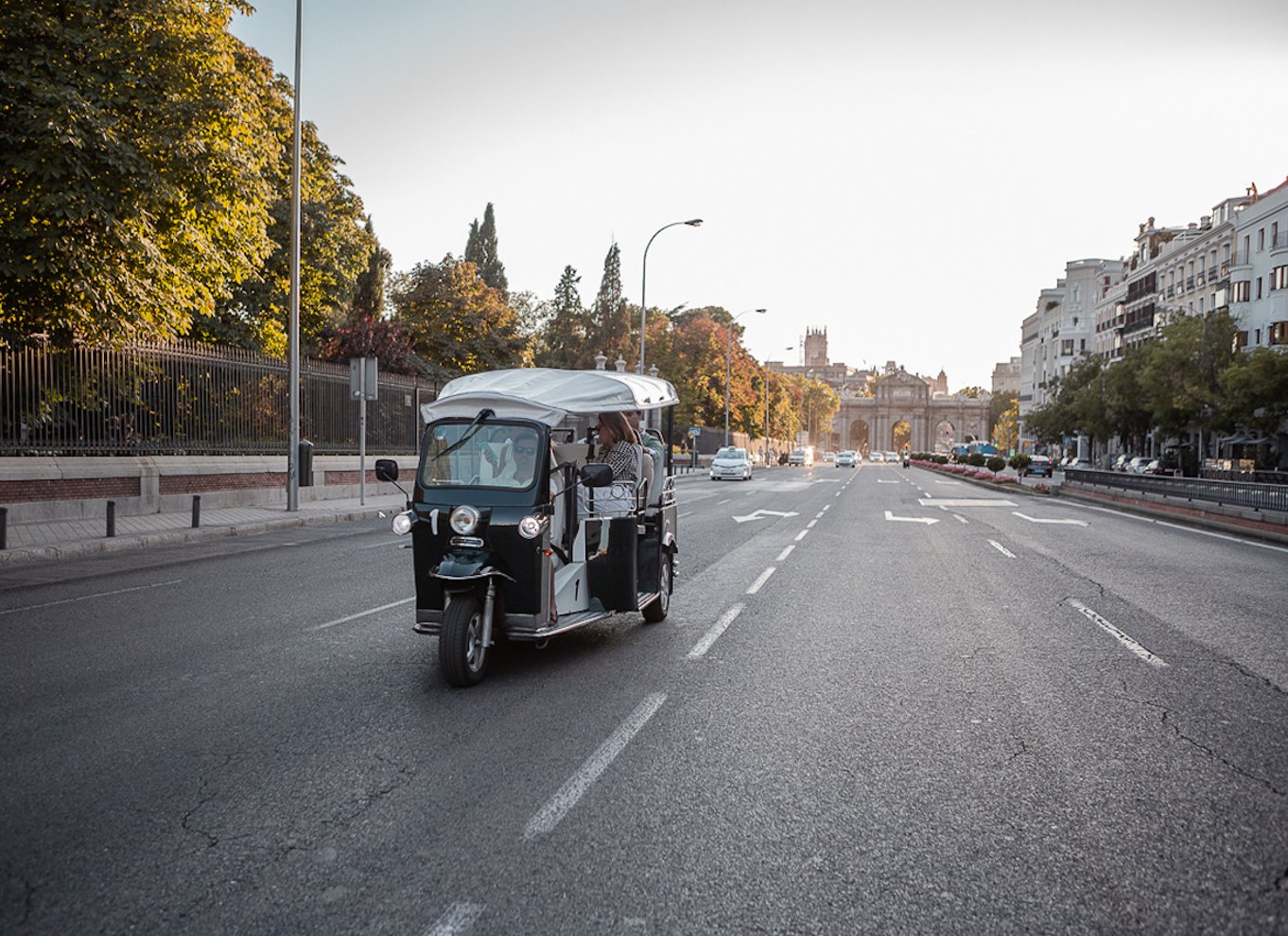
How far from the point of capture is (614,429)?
805cm

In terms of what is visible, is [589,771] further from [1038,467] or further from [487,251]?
[487,251]

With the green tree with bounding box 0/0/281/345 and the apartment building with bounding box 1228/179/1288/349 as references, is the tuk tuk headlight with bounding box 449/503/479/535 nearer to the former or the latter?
the green tree with bounding box 0/0/281/345

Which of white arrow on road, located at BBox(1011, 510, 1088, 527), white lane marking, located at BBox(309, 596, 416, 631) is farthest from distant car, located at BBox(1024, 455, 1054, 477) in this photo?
white lane marking, located at BBox(309, 596, 416, 631)

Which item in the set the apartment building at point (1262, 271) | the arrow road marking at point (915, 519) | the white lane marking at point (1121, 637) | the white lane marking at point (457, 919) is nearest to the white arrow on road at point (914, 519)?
the arrow road marking at point (915, 519)

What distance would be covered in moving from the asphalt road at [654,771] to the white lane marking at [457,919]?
0.04ft

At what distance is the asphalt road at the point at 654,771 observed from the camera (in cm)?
345

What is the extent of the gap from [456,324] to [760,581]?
114 feet

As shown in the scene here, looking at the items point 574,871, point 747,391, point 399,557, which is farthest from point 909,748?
point 747,391

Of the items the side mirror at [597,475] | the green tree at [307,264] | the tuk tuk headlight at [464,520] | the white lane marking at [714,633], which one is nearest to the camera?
the tuk tuk headlight at [464,520]

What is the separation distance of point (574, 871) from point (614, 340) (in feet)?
239

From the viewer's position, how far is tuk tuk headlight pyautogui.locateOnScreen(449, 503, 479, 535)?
6.49m

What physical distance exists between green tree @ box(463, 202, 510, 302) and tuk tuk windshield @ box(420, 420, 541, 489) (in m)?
81.6

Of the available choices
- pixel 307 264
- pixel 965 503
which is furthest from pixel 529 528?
pixel 307 264

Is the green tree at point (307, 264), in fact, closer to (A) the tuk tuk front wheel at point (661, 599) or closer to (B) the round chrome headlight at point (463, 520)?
(A) the tuk tuk front wheel at point (661, 599)
